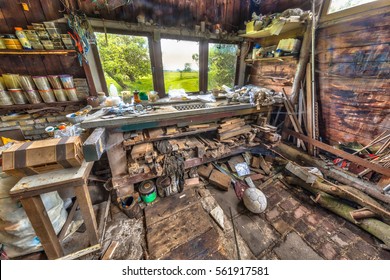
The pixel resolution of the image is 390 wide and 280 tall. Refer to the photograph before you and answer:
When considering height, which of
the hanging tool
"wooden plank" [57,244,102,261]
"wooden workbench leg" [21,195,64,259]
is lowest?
the hanging tool

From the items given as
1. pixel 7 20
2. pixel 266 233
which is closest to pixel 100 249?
pixel 266 233

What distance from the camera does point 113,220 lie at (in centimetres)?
194

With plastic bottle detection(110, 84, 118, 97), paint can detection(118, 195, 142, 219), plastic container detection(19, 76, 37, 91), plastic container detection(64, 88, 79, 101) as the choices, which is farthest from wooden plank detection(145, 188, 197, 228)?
plastic container detection(19, 76, 37, 91)

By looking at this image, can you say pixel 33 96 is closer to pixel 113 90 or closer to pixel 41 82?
pixel 41 82

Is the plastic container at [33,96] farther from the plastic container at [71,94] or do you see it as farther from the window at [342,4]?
the window at [342,4]

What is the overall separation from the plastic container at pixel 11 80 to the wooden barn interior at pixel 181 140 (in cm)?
1

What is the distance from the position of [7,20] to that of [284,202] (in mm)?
4668

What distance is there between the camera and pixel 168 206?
2.15 meters

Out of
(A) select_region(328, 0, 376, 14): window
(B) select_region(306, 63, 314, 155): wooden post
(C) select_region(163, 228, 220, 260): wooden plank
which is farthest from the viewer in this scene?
(B) select_region(306, 63, 314, 155): wooden post

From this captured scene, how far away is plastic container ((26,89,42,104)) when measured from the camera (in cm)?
213

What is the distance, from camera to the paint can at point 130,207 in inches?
76.7

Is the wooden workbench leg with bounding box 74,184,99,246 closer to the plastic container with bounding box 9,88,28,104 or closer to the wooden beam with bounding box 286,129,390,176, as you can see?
the plastic container with bounding box 9,88,28,104

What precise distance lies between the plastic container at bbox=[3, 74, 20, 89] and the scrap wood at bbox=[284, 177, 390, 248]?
4.52 meters

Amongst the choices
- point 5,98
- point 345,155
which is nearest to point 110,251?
point 5,98
